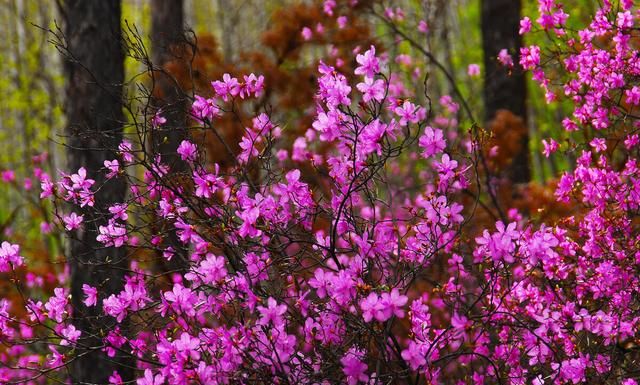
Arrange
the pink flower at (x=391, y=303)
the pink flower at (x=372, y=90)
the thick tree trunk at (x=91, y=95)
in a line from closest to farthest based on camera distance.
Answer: the pink flower at (x=391, y=303) < the pink flower at (x=372, y=90) < the thick tree trunk at (x=91, y=95)

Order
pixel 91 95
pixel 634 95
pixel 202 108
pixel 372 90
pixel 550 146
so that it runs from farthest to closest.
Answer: pixel 91 95 → pixel 550 146 → pixel 634 95 → pixel 202 108 → pixel 372 90

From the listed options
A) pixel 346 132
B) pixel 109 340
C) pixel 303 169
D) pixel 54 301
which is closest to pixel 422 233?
pixel 346 132

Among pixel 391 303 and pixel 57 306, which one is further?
pixel 57 306

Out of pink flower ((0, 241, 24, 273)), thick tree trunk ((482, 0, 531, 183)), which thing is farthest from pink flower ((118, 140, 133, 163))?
thick tree trunk ((482, 0, 531, 183))

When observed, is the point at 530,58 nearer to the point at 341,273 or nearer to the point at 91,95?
the point at 341,273

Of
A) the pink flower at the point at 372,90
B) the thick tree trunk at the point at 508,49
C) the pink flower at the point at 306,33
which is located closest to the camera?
the pink flower at the point at 372,90

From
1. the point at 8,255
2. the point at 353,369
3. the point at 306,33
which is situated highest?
the point at 306,33

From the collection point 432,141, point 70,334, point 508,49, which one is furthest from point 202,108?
point 508,49

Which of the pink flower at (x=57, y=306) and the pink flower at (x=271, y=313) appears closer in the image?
the pink flower at (x=271, y=313)

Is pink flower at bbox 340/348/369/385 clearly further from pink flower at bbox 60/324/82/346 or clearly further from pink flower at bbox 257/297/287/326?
pink flower at bbox 60/324/82/346

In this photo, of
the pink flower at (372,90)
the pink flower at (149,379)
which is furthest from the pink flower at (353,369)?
the pink flower at (372,90)

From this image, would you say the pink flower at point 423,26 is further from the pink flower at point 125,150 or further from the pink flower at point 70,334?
the pink flower at point 70,334

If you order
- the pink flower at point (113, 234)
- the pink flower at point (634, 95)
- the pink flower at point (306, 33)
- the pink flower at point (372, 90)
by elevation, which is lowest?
the pink flower at point (113, 234)

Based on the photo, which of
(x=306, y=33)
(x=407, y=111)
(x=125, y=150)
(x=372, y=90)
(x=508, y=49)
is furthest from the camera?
(x=508, y=49)
